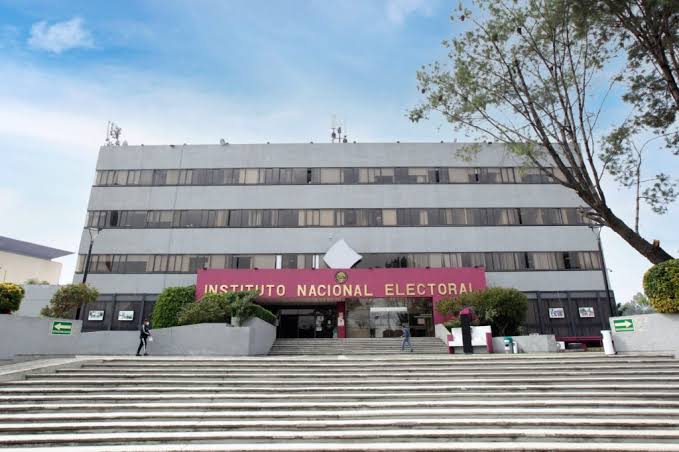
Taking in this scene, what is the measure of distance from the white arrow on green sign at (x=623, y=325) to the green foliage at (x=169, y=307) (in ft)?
73.1

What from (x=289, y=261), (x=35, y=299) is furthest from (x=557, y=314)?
(x=35, y=299)

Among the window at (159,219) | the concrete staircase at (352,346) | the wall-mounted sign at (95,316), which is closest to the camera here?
the concrete staircase at (352,346)

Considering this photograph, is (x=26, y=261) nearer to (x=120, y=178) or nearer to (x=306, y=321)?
(x=120, y=178)

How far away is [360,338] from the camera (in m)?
27.8

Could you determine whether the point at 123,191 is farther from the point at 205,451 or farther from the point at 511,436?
the point at 511,436

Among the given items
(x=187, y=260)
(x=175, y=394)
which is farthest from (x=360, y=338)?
(x=175, y=394)

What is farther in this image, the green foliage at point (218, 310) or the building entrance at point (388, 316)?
the building entrance at point (388, 316)

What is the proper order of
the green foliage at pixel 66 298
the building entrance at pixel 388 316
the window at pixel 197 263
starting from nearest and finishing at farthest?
the green foliage at pixel 66 298, the building entrance at pixel 388 316, the window at pixel 197 263

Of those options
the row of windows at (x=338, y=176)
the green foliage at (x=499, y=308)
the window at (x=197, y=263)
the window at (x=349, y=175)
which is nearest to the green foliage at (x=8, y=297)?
the window at (x=197, y=263)

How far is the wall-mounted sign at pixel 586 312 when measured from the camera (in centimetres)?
3080

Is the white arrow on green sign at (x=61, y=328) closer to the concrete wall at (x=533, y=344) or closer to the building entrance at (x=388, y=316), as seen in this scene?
the building entrance at (x=388, y=316)

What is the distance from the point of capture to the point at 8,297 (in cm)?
1403

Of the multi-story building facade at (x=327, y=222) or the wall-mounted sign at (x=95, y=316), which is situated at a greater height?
the multi-story building facade at (x=327, y=222)

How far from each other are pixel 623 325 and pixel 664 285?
8.54 ft
